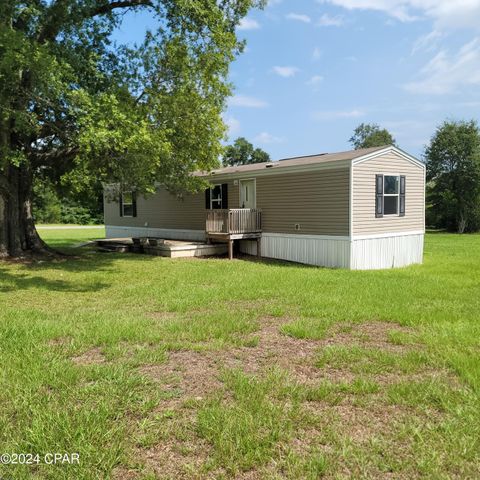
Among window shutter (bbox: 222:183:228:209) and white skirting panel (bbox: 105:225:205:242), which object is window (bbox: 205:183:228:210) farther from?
white skirting panel (bbox: 105:225:205:242)

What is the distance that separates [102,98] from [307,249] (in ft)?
24.5

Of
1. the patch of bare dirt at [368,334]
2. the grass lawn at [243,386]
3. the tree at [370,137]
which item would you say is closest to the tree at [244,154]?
the tree at [370,137]

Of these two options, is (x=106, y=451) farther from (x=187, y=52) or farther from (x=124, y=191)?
(x=124, y=191)

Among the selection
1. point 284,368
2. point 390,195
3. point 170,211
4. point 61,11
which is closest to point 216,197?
point 170,211

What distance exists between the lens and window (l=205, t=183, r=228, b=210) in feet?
53.6

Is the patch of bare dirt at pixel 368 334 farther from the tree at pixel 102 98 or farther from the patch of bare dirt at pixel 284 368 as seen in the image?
the tree at pixel 102 98

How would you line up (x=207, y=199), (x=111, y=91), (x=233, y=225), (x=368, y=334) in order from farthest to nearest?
(x=207, y=199) → (x=233, y=225) → (x=111, y=91) → (x=368, y=334)

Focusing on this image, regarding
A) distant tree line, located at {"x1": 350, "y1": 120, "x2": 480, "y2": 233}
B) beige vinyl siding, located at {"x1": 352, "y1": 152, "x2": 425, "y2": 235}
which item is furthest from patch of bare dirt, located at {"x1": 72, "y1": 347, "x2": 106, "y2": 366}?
distant tree line, located at {"x1": 350, "y1": 120, "x2": 480, "y2": 233}

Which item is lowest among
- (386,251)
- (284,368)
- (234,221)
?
(284,368)

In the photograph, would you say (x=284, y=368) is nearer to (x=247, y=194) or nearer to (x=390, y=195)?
(x=390, y=195)

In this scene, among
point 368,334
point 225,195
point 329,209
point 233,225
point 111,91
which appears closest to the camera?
point 368,334

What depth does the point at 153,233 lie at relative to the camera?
1986 cm

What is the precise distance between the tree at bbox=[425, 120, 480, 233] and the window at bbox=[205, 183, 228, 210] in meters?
23.2

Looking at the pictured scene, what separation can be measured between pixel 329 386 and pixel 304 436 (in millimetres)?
823
